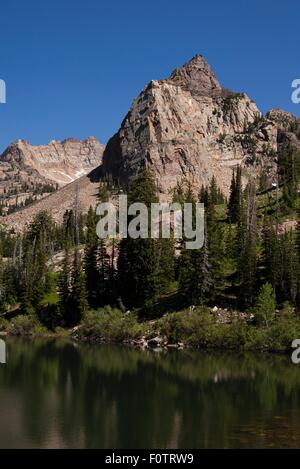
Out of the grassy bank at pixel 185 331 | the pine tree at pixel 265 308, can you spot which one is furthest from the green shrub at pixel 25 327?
the pine tree at pixel 265 308

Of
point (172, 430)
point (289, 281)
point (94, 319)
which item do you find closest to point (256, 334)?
point (289, 281)

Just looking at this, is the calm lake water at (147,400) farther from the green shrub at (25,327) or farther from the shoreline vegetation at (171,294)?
the green shrub at (25,327)

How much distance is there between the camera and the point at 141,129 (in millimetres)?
189000

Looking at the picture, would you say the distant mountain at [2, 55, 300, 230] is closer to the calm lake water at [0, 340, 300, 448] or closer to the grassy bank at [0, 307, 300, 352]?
the grassy bank at [0, 307, 300, 352]

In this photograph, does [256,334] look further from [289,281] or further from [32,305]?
[32,305]

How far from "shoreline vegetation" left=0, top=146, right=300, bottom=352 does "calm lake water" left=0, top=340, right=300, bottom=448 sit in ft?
18.1

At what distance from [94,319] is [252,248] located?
22137 mm

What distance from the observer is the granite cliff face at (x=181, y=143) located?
179375mm

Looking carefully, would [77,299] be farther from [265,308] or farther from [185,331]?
[265,308]

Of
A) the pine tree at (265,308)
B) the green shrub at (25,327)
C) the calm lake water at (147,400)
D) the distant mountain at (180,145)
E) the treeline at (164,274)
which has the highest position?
the distant mountain at (180,145)

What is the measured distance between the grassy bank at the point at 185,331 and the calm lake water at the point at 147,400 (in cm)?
369

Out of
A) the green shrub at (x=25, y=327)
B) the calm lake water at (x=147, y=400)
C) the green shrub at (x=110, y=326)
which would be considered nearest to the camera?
the calm lake water at (x=147, y=400)

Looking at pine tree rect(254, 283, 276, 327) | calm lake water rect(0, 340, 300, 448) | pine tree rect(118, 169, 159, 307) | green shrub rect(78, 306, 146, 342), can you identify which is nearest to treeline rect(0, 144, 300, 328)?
pine tree rect(118, 169, 159, 307)
